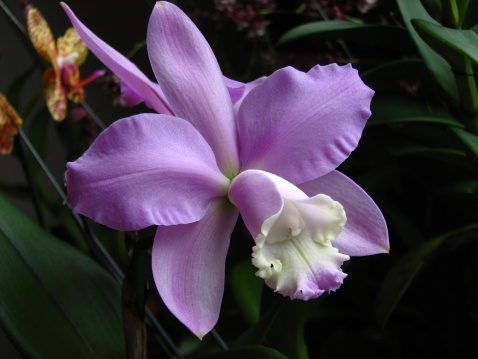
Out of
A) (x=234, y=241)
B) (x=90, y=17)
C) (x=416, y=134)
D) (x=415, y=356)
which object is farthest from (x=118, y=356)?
(x=90, y=17)

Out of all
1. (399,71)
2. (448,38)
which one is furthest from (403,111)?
(448,38)

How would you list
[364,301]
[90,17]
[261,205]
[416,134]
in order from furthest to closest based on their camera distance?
[90,17] → [364,301] → [416,134] → [261,205]

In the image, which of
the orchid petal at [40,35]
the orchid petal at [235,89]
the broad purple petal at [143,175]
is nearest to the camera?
the broad purple petal at [143,175]

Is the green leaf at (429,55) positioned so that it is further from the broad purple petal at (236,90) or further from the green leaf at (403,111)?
the broad purple petal at (236,90)

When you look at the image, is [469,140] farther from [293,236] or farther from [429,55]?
[293,236]

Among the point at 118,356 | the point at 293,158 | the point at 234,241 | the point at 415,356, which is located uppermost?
the point at 293,158

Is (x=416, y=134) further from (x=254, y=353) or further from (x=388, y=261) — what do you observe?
(x=254, y=353)

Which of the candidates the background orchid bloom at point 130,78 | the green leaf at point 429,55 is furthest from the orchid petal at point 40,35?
the green leaf at point 429,55

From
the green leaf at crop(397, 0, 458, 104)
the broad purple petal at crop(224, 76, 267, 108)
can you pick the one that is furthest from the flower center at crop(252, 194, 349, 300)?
the green leaf at crop(397, 0, 458, 104)
